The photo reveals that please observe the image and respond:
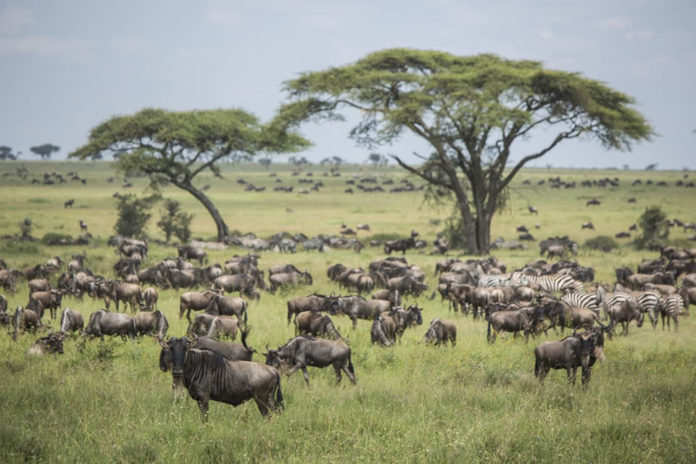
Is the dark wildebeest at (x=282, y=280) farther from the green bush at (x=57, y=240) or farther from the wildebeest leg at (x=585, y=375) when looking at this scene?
the green bush at (x=57, y=240)

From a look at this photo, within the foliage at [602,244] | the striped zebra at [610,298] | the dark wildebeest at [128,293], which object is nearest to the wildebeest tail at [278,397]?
the dark wildebeest at [128,293]

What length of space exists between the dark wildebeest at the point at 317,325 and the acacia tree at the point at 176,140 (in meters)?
23.8

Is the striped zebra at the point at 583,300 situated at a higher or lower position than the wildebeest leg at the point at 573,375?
higher

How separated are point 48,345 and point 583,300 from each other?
13571 mm

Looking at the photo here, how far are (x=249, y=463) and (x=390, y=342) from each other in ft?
21.4

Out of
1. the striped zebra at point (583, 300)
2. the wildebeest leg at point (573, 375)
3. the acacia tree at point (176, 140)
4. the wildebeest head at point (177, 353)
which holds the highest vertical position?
the acacia tree at point (176, 140)

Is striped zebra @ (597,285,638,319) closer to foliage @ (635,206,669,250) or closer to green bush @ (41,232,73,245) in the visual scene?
foliage @ (635,206,669,250)

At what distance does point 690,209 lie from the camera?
55.7 m

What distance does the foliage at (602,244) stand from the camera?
112 ft

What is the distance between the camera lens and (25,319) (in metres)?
13.5

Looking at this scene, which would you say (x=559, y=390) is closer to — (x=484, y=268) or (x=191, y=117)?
(x=484, y=268)

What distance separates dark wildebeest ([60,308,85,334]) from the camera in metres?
13.2

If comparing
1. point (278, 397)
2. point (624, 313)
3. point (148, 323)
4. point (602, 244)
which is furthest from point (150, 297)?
point (602, 244)

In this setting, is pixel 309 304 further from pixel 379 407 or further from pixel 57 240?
pixel 57 240
